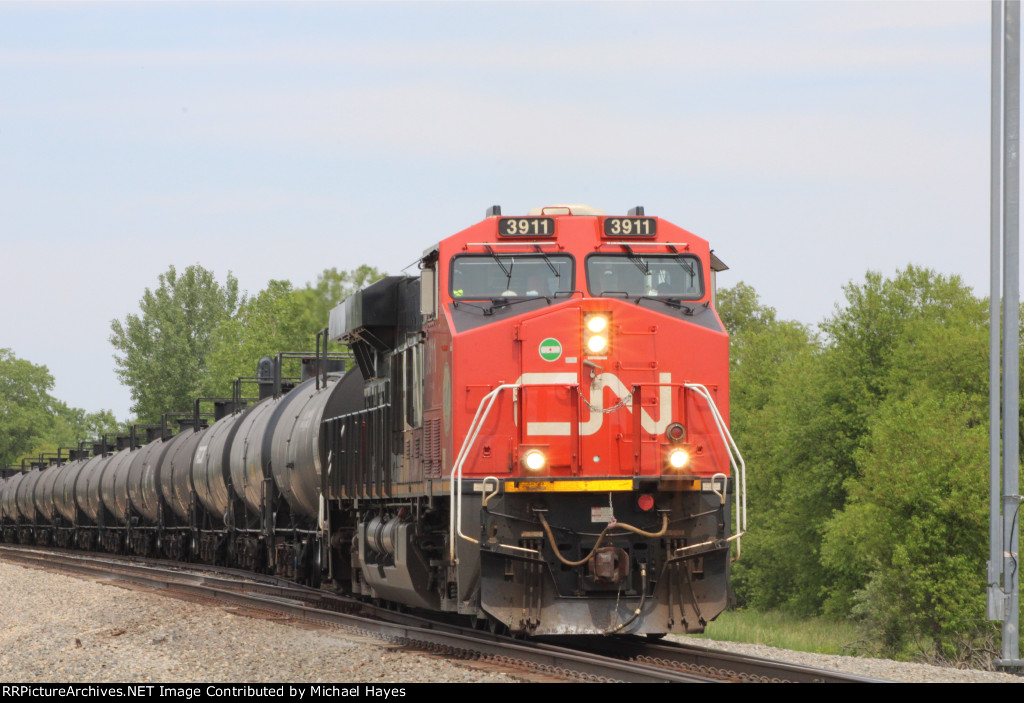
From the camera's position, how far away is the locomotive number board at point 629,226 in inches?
520

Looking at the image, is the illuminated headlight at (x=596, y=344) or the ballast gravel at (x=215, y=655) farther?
the illuminated headlight at (x=596, y=344)

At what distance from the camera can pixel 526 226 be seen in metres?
13.2

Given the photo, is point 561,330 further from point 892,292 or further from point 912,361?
point 892,292

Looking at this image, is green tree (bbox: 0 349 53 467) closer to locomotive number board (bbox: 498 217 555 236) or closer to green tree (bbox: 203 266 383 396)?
green tree (bbox: 203 266 383 396)

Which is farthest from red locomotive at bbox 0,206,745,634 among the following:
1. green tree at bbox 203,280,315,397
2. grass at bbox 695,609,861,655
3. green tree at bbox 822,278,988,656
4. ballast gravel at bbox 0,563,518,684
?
green tree at bbox 203,280,315,397

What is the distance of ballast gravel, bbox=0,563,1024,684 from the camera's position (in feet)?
36.0

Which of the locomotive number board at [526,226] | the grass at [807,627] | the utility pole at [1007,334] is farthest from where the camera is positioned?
the grass at [807,627]

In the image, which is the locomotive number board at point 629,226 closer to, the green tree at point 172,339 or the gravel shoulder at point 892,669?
the gravel shoulder at point 892,669

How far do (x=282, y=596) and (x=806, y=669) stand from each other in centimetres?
1268

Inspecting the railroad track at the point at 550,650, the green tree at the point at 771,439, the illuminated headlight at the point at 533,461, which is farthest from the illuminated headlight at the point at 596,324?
the green tree at the point at 771,439

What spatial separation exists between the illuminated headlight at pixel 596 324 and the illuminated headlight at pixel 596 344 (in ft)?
0.20

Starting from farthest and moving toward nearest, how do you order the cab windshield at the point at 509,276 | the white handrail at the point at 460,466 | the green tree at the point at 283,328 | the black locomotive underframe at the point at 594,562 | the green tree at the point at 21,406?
the green tree at the point at 21,406, the green tree at the point at 283,328, the cab windshield at the point at 509,276, the black locomotive underframe at the point at 594,562, the white handrail at the point at 460,466

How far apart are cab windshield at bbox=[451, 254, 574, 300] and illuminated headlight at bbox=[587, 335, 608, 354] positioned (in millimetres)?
730
